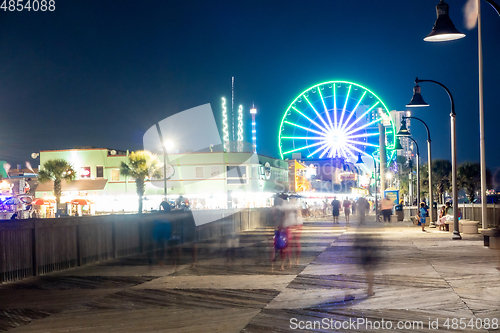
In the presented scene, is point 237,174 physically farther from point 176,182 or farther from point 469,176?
point 469,176

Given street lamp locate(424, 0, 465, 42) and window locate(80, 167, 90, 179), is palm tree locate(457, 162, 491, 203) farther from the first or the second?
street lamp locate(424, 0, 465, 42)

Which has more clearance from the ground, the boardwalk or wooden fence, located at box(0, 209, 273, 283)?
wooden fence, located at box(0, 209, 273, 283)

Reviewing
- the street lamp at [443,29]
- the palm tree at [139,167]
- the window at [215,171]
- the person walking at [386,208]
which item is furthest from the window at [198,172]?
the street lamp at [443,29]

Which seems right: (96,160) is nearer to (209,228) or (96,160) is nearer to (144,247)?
(209,228)

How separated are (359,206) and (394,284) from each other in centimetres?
1652

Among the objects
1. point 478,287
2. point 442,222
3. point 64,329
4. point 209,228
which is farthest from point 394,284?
point 442,222

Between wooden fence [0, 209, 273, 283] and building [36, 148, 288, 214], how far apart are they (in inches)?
1757

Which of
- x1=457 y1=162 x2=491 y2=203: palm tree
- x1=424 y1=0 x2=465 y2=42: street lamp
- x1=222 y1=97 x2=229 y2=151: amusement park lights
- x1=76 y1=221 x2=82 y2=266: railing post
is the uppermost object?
x1=222 y1=97 x2=229 y2=151: amusement park lights

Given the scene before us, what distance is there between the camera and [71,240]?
13.4 m

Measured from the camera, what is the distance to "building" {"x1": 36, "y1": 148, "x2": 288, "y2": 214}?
6631 centimetres

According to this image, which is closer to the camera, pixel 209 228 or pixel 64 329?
pixel 64 329

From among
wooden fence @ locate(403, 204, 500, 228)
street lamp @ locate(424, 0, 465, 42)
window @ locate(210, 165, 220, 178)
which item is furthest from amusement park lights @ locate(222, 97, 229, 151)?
street lamp @ locate(424, 0, 465, 42)

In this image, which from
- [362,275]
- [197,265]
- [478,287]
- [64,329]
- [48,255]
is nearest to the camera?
[64,329]

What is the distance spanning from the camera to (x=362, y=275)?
11391 millimetres
